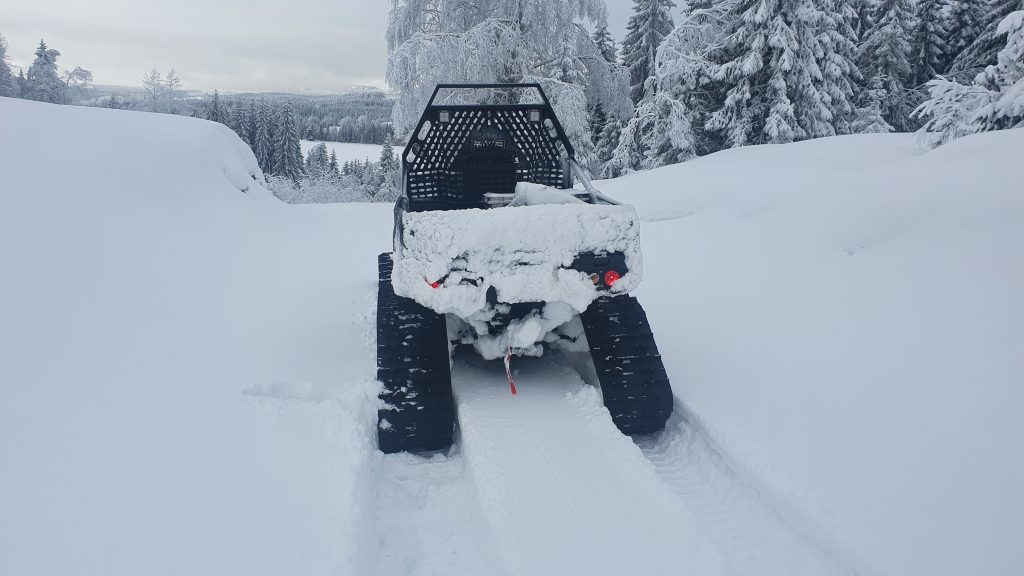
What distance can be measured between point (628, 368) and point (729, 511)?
107cm

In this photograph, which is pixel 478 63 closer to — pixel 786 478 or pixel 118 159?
pixel 118 159

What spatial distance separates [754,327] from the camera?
4.85 m

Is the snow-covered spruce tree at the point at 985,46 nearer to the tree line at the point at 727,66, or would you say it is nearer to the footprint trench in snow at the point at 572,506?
the tree line at the point at 727,66

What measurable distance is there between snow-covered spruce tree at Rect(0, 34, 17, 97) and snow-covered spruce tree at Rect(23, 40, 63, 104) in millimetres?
1022

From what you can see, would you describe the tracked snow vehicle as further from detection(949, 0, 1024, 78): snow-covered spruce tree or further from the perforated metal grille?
detection(949, 0, 1024, 78): snow-covered spruce tree

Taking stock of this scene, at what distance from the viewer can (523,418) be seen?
3576 millimetres

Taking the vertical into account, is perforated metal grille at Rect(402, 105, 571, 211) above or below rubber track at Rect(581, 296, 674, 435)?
above

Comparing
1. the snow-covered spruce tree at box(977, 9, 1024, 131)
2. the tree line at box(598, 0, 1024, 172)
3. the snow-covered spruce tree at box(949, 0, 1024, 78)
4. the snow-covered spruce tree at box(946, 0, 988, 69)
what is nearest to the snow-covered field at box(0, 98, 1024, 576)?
the snow-covered spruce tree at box(977, 9, 1024, 131)

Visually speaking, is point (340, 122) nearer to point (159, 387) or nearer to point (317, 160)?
point (317, 160)

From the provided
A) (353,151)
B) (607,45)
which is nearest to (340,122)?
(353,151)

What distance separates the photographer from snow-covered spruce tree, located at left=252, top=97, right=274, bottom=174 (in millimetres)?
57156

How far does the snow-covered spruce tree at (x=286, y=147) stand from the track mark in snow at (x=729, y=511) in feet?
191

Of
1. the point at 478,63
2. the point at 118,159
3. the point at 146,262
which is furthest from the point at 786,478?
the point at 478,63

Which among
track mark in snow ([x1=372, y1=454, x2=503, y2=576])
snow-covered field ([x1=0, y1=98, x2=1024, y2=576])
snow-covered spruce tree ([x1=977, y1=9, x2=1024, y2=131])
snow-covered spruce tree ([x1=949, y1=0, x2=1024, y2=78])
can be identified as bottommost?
track mark in snow ([x1=372, y1=454, x2=503, y2=576])
